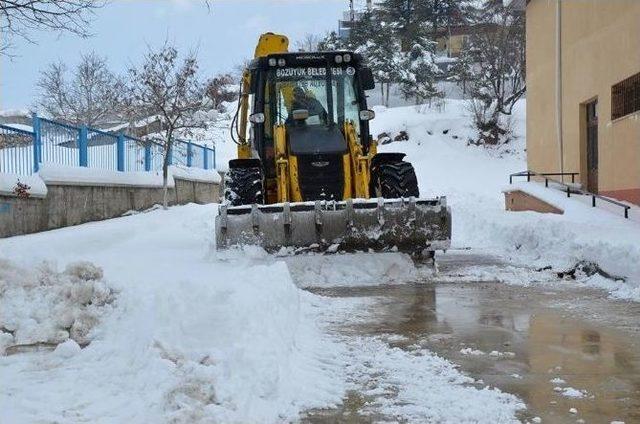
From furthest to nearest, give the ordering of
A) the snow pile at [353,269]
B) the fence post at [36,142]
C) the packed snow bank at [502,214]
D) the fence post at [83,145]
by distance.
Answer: the fence post at [83,145] → the fence post at [36,142] → the packed snow bank at [502,214] → the snow pile at [353,269]

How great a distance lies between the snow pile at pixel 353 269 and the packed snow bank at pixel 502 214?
1.13 m

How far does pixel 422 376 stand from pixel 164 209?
50.6 ft

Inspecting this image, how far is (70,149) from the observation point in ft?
46.5

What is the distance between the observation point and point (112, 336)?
5043 mm

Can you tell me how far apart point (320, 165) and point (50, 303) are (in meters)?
4.74

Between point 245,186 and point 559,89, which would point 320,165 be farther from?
point 559,89

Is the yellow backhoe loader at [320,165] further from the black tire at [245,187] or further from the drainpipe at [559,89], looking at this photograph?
the drainpipe at [559,89]

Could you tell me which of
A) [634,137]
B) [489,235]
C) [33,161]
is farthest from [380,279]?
[634,137]

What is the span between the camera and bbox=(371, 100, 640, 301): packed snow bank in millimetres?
9000

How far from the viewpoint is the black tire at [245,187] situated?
385 inches

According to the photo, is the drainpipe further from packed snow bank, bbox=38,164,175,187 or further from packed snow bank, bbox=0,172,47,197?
packed snow bank, bbox=0,172,47,197

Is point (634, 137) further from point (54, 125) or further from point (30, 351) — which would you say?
point (30, 351)

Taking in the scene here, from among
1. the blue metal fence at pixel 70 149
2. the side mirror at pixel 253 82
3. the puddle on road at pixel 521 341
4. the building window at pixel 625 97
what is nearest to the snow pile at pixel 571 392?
the puddle on road at pixel 521 341

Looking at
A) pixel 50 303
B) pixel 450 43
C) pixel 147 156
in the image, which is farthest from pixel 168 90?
pixel 450 43
